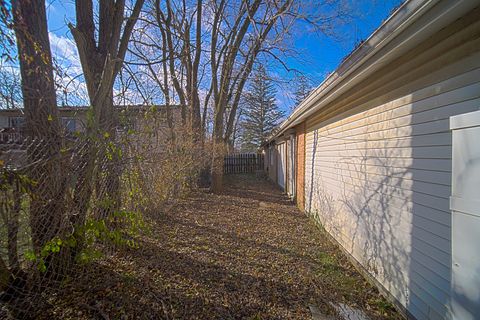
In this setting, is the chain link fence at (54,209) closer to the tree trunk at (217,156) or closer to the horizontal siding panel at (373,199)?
the horizontal siding panel at (373,199)

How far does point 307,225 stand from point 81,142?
481 cm

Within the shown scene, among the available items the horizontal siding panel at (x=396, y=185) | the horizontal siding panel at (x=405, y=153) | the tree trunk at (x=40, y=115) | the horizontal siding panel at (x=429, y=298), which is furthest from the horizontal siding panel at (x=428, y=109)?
the tree trunk at (x=40, y=115)

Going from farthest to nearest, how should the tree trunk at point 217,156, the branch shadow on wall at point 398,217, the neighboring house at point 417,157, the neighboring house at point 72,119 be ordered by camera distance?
the tree trunk at point 217,156, the neighboring house at point 72,119, the branch shadow on wall at point 398,217, the neighboring house at point 417,157

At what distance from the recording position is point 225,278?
2.88m

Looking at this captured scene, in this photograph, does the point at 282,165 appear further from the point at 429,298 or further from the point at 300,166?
the point at 429,298

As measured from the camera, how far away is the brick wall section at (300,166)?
22.1ft

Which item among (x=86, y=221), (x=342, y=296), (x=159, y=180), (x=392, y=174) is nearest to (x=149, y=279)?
(x=86, y=221)

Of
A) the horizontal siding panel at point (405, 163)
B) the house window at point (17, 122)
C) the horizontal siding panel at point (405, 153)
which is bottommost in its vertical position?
the horizontal siding panel at point (405, 163)

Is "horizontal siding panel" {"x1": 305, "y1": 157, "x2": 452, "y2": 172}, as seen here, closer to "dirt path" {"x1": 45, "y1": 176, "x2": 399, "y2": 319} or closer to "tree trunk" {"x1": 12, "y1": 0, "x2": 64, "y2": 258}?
"dirt path" {"x1": 45, "y1": 176, "x2": 399, "y2": 319}

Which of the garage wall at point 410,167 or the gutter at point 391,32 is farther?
the garage wall at point 410,167

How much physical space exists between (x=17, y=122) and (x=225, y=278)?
3.05 metres

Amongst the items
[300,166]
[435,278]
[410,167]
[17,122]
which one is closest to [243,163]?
[300,166]

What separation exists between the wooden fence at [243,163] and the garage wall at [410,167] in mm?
13910

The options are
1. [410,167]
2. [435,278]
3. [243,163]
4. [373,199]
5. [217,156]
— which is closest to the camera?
[435,278]
